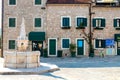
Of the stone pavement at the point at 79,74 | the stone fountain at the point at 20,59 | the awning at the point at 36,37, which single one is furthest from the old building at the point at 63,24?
the stone fountain at the point at 20,59

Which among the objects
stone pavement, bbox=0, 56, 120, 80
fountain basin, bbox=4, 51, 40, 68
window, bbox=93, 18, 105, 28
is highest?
window, bbox=93, 18, 105, 28

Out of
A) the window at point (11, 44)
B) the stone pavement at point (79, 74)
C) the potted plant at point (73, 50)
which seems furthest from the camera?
the window at point (11, 44)

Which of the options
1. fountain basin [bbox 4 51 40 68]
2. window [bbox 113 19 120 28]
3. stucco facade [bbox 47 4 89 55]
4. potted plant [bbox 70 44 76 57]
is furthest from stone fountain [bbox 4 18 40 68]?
window [bbox 113 19 120 28]

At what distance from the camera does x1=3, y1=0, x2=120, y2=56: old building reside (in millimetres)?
33906

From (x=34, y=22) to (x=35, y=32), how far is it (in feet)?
4.34

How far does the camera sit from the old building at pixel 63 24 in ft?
111

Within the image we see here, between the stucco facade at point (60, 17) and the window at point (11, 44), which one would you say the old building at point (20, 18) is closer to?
the window at point (11, 44)

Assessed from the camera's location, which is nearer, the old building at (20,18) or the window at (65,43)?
the window at (65,43)

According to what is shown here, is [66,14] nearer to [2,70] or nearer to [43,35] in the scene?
[43,35]

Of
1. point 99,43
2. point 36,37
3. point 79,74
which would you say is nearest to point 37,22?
point 36,37

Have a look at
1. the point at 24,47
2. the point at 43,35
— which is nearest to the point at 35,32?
the point at 43,35

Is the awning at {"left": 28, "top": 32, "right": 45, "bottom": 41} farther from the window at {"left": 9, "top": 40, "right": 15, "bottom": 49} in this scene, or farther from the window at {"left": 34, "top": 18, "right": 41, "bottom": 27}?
the window at {"left": 9, "top": 40, "right": 15, "bottom": 49}

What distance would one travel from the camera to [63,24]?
3406cm

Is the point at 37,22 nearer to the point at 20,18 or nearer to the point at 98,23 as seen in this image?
the point at 20,18
